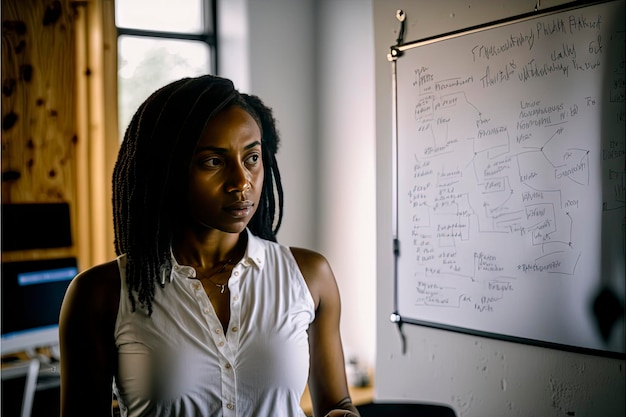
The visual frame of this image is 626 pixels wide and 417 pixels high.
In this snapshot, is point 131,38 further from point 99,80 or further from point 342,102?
point 342,102

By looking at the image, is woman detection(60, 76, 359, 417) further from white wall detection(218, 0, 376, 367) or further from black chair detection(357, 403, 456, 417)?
white wall detection(218, 0, 376, 367)

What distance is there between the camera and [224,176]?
128cm

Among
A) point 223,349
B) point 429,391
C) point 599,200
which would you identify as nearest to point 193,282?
point 223,349

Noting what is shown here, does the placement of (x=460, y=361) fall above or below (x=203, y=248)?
below

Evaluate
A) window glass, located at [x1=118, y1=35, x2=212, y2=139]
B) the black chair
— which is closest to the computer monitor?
window glass, located at [x1=118, y1=35, x2=212, y2=139]

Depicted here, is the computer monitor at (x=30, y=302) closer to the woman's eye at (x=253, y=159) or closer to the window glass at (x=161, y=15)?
the window glass at (x=161, y=15)

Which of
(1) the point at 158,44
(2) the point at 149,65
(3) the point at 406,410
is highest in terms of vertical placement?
(1) the point at 158,44

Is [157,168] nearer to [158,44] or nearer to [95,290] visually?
[95,290]

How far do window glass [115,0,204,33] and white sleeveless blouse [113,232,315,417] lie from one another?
2549mm

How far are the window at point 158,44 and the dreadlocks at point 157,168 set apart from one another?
2.20m

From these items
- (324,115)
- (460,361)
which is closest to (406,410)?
(460,361)

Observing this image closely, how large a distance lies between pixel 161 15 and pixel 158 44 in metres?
0.15

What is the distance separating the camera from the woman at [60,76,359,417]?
1.23 metres

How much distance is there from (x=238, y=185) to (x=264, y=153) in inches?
10.2
